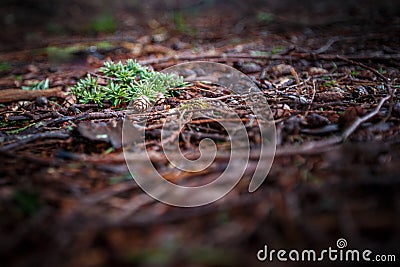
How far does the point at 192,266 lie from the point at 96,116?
146 centimetres

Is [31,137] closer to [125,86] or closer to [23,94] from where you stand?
[125,86]

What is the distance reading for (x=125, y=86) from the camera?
246cm

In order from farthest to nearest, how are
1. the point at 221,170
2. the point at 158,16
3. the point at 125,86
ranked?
the point at 158,16
the point at 125,86
the point at 221,170

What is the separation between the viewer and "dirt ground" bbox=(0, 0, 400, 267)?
0.98 meters

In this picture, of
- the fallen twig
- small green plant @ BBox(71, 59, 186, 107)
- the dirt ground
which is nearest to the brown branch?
the dirt ground

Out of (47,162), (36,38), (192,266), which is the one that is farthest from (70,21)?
(192,266)

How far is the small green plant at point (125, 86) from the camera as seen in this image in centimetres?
231

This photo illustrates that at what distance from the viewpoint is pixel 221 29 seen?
15.6 feet

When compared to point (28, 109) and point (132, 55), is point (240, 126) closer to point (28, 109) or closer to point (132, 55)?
point (28, 109)

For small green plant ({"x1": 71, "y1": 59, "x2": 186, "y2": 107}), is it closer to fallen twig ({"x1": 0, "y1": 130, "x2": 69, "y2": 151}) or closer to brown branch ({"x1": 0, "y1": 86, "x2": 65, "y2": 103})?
brown branch ({"x1": 0, "y1": 86, "x2": 65, "y2": 103})

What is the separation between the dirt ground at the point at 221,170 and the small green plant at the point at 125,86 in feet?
0.29

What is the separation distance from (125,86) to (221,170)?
1402mm

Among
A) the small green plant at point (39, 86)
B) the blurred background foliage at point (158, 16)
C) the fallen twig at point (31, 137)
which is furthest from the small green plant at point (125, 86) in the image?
the blurred background foliage at point (158, 16)

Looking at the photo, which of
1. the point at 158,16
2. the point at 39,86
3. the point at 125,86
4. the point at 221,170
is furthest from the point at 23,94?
the point at 158,16
